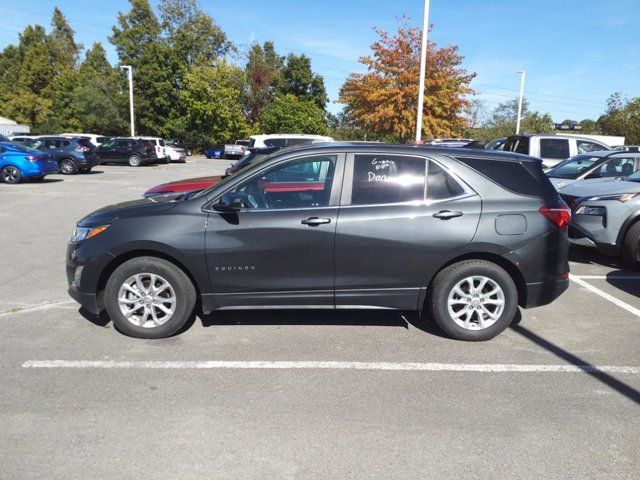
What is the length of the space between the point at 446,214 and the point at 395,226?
1.54 ft

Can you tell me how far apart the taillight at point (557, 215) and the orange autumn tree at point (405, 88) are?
72.3ft

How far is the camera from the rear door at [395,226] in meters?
4.53

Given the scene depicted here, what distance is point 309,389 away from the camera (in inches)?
149

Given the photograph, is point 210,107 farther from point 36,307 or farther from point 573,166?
point 36,307

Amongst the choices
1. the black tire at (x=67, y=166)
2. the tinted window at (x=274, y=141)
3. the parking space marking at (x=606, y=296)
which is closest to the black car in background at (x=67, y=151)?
the black tire at (x=67, y=166)

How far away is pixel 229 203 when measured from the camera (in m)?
4.41

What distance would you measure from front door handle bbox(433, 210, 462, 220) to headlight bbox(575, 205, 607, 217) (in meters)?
3.97

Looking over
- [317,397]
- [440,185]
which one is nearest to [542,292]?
[440,185]

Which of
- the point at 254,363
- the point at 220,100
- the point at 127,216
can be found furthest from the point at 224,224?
the point at 220,100

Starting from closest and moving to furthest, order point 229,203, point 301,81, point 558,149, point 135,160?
point 229,203, point 558,149, point 135,160, point 301,81

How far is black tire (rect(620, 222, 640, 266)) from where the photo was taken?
7176 millimetres

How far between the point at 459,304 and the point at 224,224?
7.37ft

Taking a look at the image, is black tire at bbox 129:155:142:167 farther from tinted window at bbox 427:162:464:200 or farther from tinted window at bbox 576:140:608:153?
tinted window at bbox 427:162:464:200

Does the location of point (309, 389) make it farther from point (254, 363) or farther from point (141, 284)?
point (141, 284)
